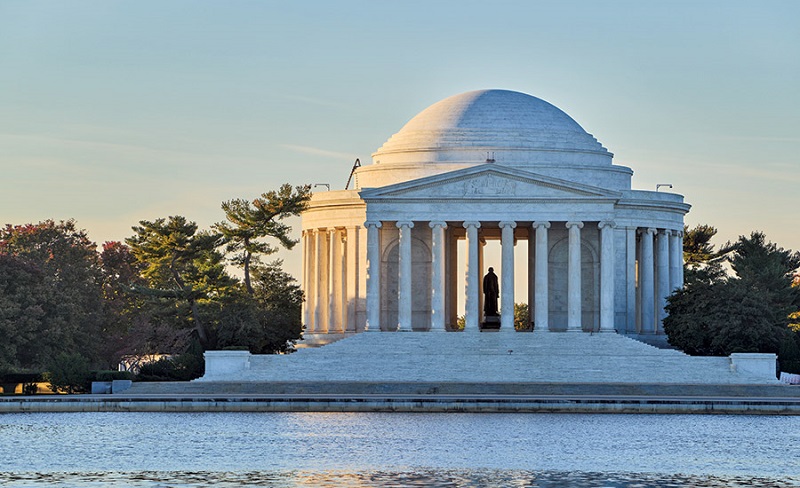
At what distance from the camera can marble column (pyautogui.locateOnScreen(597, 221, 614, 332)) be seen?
11556 cm

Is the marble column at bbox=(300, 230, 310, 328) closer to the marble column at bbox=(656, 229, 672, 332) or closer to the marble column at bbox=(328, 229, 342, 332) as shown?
the marble column at bbox=(328, 229, 342, 332)

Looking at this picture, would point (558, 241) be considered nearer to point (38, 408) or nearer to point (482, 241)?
point (482, 241)

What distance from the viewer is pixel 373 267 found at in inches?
4619

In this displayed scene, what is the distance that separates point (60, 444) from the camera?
6681 centimetres

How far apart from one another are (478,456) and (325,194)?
65489 millimetres

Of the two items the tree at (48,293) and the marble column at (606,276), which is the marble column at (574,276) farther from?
the tree at (48,293)

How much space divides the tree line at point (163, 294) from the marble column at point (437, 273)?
1122 centimetres

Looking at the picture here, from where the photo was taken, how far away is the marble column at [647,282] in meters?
125

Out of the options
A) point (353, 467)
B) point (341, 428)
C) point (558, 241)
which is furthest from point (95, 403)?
point (558, 241)

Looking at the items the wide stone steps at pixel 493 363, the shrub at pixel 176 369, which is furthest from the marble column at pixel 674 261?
the shrub at pixel 176 369

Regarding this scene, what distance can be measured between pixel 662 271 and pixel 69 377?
4982 centimetres

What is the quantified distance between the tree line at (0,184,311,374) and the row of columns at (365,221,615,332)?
357 inches

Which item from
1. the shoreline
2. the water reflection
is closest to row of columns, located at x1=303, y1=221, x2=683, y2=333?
the shoreline

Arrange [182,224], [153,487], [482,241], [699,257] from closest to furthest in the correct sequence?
[153,487] < [182,224] < [482,241] < [699,257]
